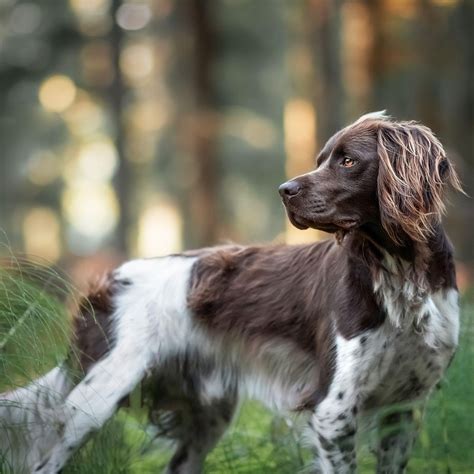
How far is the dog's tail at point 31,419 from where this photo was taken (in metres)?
4.78

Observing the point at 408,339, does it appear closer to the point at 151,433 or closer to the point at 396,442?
the point at 396,442

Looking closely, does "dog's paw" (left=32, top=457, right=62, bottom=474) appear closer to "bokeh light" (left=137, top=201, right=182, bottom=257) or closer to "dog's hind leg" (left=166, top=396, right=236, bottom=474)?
"dog's hind leg" (left=166, top=396, right=236, bottom=474)

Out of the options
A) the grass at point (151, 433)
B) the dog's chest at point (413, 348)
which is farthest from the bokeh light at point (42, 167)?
the dog's chest at point (413, 348)

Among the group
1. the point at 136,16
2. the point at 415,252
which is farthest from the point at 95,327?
the point at 136,16

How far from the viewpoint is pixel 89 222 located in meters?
47.5

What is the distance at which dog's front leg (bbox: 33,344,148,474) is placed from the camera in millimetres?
5410

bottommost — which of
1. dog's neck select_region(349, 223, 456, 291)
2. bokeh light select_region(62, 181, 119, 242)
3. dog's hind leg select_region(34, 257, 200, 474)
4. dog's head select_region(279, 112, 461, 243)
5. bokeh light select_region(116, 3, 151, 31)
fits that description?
bokeh light select_region(62, 181, 119, 242)

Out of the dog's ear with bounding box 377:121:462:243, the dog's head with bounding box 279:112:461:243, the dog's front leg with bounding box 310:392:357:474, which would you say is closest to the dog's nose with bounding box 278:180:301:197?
the dog's head with bounding box 279:112:461:243

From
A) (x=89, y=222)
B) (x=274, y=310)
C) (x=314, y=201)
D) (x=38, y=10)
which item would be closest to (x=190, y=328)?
(x=274, y=310)

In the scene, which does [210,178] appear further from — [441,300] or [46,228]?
[46,228]

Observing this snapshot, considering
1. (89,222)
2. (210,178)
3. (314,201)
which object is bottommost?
(89,222)

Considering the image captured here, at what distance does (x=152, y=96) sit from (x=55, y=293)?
2614 centimetres

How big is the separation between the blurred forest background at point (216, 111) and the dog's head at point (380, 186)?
4.23ft

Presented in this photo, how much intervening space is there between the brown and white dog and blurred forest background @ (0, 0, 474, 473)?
277 millimetres
